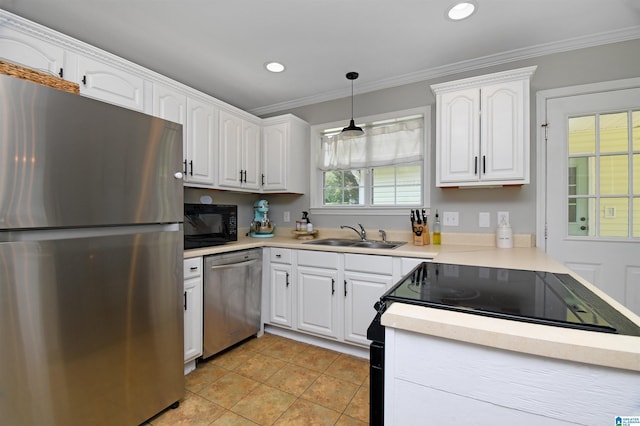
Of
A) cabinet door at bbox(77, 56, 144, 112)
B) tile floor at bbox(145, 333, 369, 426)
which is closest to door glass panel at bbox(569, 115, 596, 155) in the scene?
tile floor at bbox(145, 333, 369, 426)

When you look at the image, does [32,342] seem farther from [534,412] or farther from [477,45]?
[477,45]

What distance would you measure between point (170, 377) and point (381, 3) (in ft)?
8.11

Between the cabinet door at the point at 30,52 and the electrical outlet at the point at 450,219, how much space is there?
9.30 feet

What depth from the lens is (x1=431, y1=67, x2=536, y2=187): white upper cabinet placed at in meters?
1.97

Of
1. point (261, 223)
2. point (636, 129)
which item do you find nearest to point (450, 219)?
point (636, 129)

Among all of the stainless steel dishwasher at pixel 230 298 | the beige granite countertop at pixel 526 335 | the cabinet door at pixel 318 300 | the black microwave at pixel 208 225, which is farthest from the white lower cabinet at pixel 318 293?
the beige granite countertop at pixel 526 335

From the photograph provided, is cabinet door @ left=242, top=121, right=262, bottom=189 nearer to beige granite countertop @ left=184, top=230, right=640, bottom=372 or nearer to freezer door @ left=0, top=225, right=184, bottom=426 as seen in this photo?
freezer door @ left=0, top=225, right=184, bottom=426

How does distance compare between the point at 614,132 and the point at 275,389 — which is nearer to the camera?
the point at 275,389

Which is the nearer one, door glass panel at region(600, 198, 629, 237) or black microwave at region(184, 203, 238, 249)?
door glass panel at region(600, 198, 629, 237)

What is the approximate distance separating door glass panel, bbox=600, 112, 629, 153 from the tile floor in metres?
2.33

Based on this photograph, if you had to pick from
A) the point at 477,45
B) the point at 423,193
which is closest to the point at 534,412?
the point at 423,193

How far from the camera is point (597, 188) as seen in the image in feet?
6.61

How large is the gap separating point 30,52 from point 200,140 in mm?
1055

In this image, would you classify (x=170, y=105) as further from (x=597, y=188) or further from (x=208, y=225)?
(x=597, y=188)
